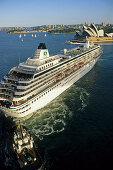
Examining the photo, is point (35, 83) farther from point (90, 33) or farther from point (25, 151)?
point (90, 33)

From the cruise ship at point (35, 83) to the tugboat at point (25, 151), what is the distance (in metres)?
9.78

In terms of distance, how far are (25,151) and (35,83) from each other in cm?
1822

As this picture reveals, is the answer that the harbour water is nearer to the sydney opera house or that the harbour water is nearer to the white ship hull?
the white ship hull

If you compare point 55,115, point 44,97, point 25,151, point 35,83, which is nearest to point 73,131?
point 55,115

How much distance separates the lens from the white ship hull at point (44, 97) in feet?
122

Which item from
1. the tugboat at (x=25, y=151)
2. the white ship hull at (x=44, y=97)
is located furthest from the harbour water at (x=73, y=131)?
the tugboat at (x=25, y=151)

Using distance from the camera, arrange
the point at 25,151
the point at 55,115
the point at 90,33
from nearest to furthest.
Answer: the point at 25,151, the point at 55,115, the point at 90,33

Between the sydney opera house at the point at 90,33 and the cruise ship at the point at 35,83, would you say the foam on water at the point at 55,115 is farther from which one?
the sydney opera house at the point at 90,33

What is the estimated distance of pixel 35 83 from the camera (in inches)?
1593

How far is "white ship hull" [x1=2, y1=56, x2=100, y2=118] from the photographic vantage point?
3708 cm

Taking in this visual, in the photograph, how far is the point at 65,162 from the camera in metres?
26.6

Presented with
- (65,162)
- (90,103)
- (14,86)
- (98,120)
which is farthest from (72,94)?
(65,162)

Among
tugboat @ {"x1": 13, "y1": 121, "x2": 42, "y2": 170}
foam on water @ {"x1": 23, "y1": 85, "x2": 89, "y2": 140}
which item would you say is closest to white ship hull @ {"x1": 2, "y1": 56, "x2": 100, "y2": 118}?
foam on water @ {"x1": 23, "y1": 85, "x2": 89, "y2": 140}

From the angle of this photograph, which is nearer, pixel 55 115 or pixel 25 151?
pixel 25 151
